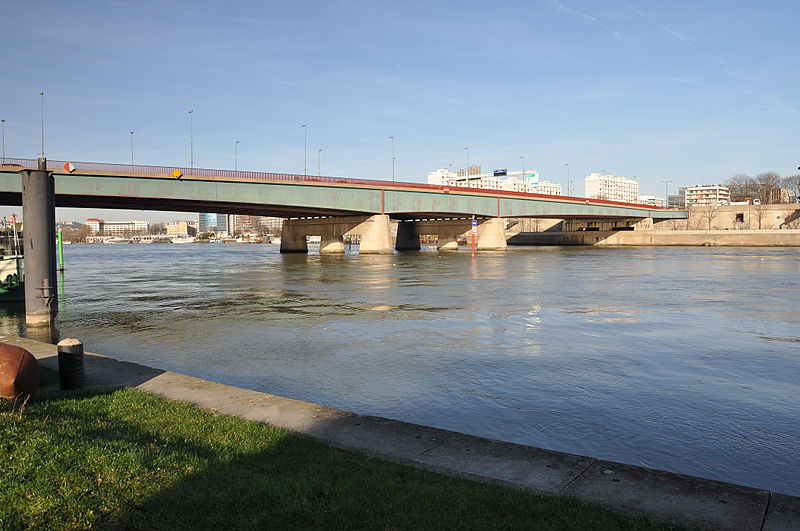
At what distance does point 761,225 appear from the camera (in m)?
138

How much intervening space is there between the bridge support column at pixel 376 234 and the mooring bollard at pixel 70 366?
72.2 metres

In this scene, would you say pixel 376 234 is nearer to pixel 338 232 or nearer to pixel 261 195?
pixel 338 232

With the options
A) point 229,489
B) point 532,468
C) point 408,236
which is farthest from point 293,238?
point 229,489

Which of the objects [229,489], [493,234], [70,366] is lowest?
[229,489]

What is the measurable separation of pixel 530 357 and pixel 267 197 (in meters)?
57.7

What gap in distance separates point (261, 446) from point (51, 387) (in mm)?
5590

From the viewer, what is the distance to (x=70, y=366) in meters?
10.6

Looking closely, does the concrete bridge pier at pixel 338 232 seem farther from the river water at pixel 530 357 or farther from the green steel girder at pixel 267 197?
the river water at pixel 530 357

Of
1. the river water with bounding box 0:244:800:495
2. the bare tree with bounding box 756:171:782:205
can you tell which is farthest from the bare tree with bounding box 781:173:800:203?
the river water with bounding box 0:244:800:495

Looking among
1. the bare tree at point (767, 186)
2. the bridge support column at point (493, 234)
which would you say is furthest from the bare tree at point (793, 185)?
the bridge support column at point (493, 234)

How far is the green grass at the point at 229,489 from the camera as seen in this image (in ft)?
17.8

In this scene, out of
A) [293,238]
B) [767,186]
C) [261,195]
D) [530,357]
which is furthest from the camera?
[767,186]

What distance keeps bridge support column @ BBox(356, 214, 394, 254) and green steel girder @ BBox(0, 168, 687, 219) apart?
142cm

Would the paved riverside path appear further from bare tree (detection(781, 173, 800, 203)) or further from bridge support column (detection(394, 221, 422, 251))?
bare tree (detection(781, 173, 800, 203))
